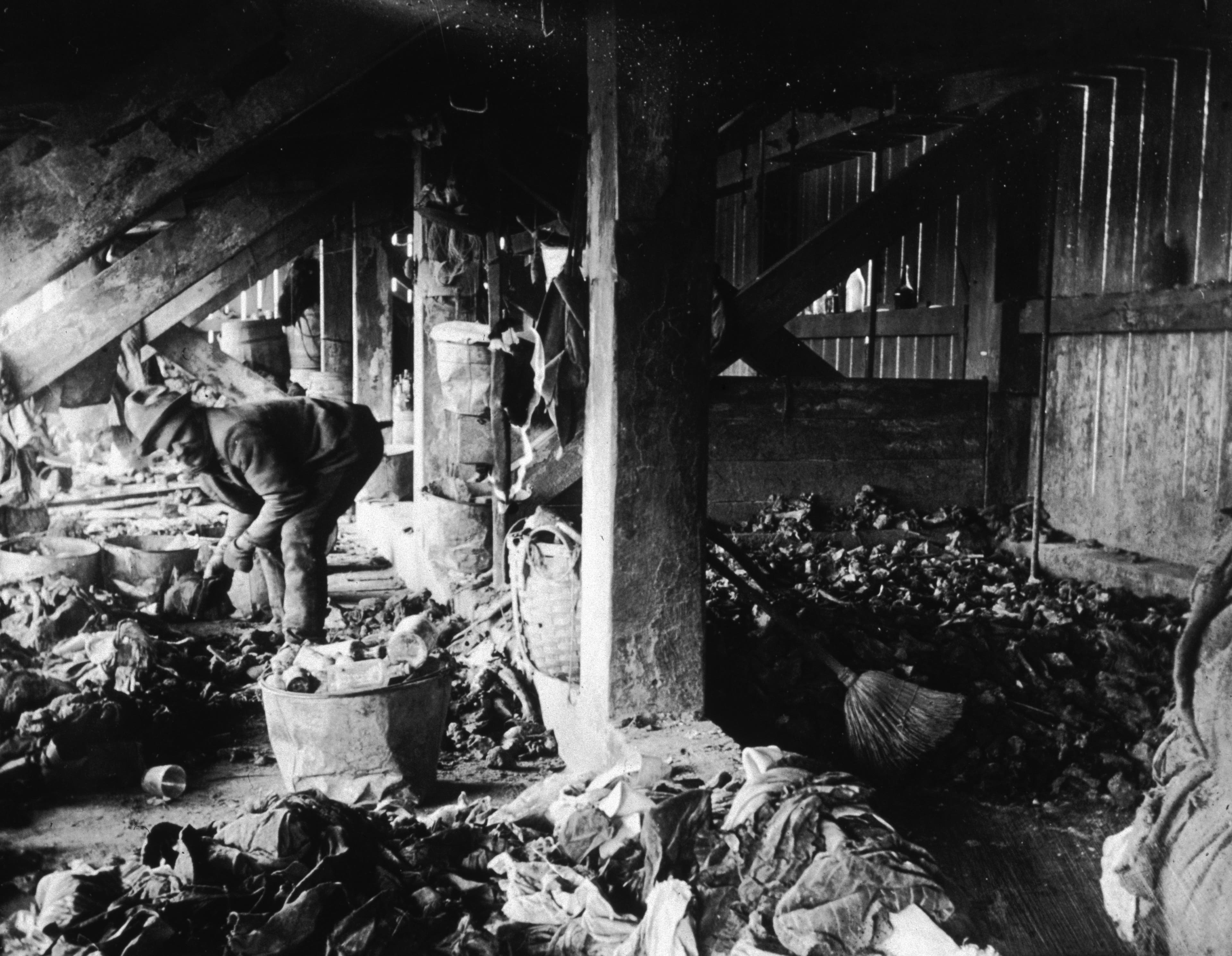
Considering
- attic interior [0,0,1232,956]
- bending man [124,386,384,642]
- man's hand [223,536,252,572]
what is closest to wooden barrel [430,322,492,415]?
attic interior [0,0,1232,956]

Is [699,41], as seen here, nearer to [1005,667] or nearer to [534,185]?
[1005,667]

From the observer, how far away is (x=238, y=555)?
762cm

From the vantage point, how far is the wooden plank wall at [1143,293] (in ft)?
21.6

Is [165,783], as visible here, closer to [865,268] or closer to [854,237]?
[854,237]

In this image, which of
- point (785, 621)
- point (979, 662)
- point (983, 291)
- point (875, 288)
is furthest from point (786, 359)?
point (785, 621)

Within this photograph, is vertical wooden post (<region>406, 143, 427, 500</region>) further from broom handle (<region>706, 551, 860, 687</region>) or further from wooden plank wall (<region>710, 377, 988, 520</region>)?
broom handle (<region>706, 551, 860, 687</region>)

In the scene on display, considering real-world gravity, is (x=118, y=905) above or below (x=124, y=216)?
below

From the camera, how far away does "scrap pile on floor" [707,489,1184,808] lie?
15.8 feet

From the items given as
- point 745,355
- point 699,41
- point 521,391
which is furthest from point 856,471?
point 699,41

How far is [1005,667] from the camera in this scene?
5438 mm

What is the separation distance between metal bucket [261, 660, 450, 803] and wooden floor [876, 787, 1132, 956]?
1967 millimetres

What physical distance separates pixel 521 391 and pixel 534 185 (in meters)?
3.10

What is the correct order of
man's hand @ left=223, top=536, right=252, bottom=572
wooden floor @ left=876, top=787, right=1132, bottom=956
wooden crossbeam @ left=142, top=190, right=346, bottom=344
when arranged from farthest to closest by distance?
wooden crossbeam @ left=142, top=190, right=346, bottom=344 < man's hand @ left=223, top=536, right=252, bottom=572 < wooden floor @ left=876, top=787, right=1132, bottom=956

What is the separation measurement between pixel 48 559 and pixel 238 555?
136 cm
